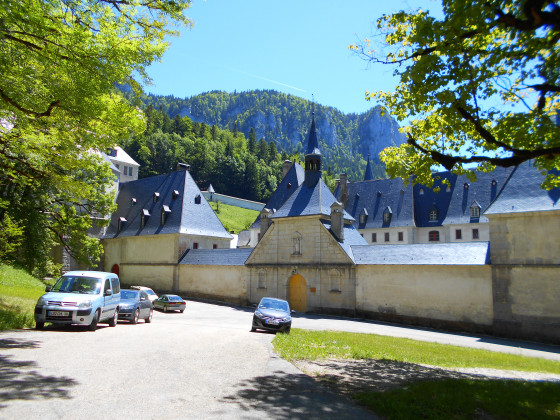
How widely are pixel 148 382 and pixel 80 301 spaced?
741 centimetres

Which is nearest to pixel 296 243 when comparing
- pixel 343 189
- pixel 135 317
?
pixel 135 317

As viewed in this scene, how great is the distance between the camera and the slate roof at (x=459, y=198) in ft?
163

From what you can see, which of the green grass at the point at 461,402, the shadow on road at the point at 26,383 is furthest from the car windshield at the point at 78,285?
the green grass at the point at 461,402

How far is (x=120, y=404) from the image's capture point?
5816mm

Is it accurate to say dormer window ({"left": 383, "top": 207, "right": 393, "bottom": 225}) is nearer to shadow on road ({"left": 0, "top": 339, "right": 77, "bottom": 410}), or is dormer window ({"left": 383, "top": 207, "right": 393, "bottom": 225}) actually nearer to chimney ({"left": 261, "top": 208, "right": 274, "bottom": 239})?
chimney ({"left": 261, "top": 208, "right": 274, "bottom": 239})

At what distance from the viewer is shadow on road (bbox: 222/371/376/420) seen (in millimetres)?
5789

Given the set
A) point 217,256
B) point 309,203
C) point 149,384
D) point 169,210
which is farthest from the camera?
point 169,210

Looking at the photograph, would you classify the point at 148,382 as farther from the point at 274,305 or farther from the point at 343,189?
the point at 343,189

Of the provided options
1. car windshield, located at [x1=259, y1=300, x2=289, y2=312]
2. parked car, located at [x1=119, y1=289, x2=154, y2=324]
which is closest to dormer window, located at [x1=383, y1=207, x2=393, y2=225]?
car windshield, located at [x1=259, y1=300, x2=289, y2=312]

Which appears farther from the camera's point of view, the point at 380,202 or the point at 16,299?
the point at 380,202

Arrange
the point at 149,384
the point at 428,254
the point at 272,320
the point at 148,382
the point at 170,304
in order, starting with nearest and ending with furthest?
the point at 149,384 → the point at 148,382 → the point at 272,320 → the point at 428,254 → the point at 170,304

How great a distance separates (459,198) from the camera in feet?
172

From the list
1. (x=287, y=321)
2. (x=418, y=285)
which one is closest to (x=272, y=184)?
(x=418, y=285)

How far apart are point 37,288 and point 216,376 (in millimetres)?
21046
